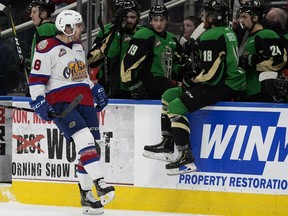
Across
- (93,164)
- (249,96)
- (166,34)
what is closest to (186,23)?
(166,34)

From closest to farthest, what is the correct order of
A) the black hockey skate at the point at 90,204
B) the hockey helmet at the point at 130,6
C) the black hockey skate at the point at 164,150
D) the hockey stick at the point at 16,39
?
1. the black hockey skate at the point at 90,204
2. the black hockey skate at the point at 164,150
3. the hockey helmet at the point at 130,6
4. the hockey stick at the point at 16,39

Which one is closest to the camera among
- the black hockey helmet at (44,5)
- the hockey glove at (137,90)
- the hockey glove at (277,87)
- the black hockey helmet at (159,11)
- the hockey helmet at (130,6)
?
the hockey glove at (277,87)

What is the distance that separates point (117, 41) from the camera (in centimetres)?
864

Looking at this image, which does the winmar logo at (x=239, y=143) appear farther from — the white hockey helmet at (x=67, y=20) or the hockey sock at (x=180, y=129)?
the white hockey helmet at (x=67, y=20)

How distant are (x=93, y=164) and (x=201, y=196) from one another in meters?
0.89

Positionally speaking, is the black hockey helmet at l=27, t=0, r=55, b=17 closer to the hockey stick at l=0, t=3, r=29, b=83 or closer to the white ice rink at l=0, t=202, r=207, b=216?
the hockey stick at l=0, t=3, r=29, b=83

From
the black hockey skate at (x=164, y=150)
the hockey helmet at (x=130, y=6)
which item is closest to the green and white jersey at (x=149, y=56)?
the hockey helmet at (x=130, y=6)

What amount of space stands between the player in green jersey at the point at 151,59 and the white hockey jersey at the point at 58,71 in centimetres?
49

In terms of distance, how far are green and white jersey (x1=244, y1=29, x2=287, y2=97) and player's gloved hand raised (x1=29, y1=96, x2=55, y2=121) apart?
5.11 ft

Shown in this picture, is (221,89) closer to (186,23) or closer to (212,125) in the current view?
(212,125)

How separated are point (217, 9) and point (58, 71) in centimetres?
127

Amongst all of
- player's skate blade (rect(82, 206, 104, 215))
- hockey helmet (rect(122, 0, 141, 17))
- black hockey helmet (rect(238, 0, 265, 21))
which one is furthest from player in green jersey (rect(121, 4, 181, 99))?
player's skate blade (rect(82, 206, 104, 215))

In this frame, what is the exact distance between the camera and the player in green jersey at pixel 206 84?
7797mm

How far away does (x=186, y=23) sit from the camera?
9.03 metres
